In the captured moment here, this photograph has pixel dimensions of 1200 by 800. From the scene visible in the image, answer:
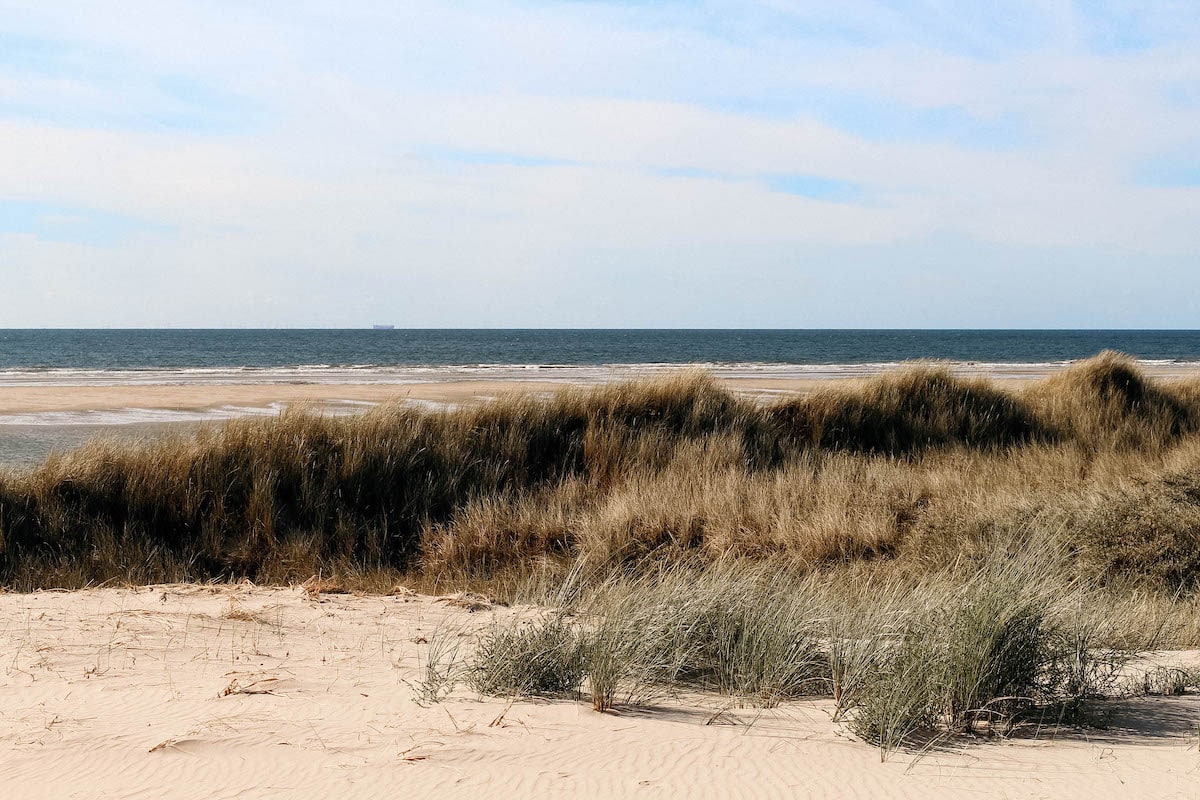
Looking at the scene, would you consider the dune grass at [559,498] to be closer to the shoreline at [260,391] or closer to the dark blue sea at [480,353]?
the shoreline at [260,391]

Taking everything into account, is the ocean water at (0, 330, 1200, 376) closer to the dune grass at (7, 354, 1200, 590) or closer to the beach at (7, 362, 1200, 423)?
the beach at (7, 362, 1200, 423)

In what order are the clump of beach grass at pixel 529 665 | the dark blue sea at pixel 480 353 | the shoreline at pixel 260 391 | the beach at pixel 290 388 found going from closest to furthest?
the clump of beach grass at pixel 529 665
the shoreline at pixel 260 391
the beach at pixel 290 388
the dark blue sea at pixel 480 353

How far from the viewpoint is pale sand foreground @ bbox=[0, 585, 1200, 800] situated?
404 cm

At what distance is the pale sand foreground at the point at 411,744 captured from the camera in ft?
13.3

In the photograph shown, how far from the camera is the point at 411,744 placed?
14.7ft

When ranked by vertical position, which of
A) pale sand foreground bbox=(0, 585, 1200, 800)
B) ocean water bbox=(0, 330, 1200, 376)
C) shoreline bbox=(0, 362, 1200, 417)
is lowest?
pale sand foreground bbox=(0, 585, 1200, 800)

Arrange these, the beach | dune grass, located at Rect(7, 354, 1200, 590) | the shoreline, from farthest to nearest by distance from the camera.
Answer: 1. the beach
2. the shoreline
3. dune grass, located at Rect(7, 354, 1200, 590)

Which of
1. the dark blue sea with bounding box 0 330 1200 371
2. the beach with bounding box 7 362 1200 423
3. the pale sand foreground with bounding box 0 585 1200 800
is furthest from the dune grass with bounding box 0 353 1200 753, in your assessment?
the dark blue sea with bounding box 0 330 1200 371

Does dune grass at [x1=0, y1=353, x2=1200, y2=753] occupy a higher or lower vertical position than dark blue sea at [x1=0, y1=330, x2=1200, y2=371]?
lower

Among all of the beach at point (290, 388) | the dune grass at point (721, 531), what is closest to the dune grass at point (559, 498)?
the dune grass at point (721, 531)

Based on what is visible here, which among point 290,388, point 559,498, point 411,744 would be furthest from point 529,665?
point 290,388

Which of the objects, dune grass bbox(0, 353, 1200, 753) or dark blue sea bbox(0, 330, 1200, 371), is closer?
dune grass bbox(0, 353, 1200, 753)

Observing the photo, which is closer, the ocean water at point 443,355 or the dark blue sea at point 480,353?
the ocean water at point 443,355

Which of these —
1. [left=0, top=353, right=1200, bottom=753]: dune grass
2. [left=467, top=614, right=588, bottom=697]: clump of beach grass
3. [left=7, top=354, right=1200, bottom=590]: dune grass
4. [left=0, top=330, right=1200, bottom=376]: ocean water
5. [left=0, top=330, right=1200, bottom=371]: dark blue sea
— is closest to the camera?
[left=467, top=614, right=588, bottom=697]: clump of beach grass
